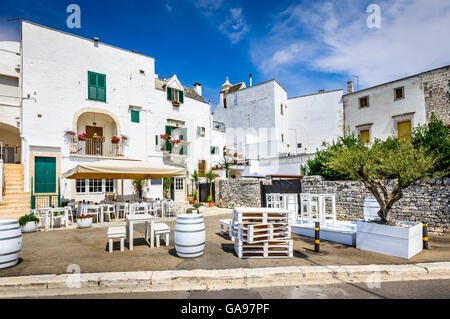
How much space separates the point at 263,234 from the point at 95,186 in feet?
39.9

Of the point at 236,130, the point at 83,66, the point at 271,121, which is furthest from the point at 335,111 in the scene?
the point at 83,66

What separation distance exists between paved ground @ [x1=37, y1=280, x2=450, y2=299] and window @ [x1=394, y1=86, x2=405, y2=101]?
1920cm

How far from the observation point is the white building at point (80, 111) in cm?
1296

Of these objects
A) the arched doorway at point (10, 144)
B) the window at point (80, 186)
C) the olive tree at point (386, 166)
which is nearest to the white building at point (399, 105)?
the olive tree at point (386, 166)

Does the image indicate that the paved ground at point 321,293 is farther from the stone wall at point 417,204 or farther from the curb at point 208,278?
the stone wall at point 417,204

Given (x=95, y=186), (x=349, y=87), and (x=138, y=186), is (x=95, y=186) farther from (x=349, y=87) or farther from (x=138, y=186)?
(x=349, y=87)

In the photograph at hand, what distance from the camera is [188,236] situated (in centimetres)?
534

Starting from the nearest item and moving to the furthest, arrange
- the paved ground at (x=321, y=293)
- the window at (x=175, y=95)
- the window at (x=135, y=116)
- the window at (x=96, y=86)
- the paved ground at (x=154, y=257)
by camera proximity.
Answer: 1. the paved ground at (x=321, y=293)
2. the paved ground at (x=154, y=257)
3. the window at (x=96, y=86)
4. the window at (x=135, y=116)
5. the window at (x=175, y=95)

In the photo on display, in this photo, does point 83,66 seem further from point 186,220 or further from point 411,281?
point 411,281

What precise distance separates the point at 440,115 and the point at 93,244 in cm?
2173

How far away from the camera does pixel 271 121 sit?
24828 mm

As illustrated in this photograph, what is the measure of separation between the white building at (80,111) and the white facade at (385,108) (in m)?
14.9

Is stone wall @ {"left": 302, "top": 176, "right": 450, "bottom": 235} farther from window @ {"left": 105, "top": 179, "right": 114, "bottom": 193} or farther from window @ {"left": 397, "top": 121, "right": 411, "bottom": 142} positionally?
window @ {"left": 105, "top": 179, "right": 114, "bottom": 193}

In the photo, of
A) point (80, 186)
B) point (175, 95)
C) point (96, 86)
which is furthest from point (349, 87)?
point (80, 186)
